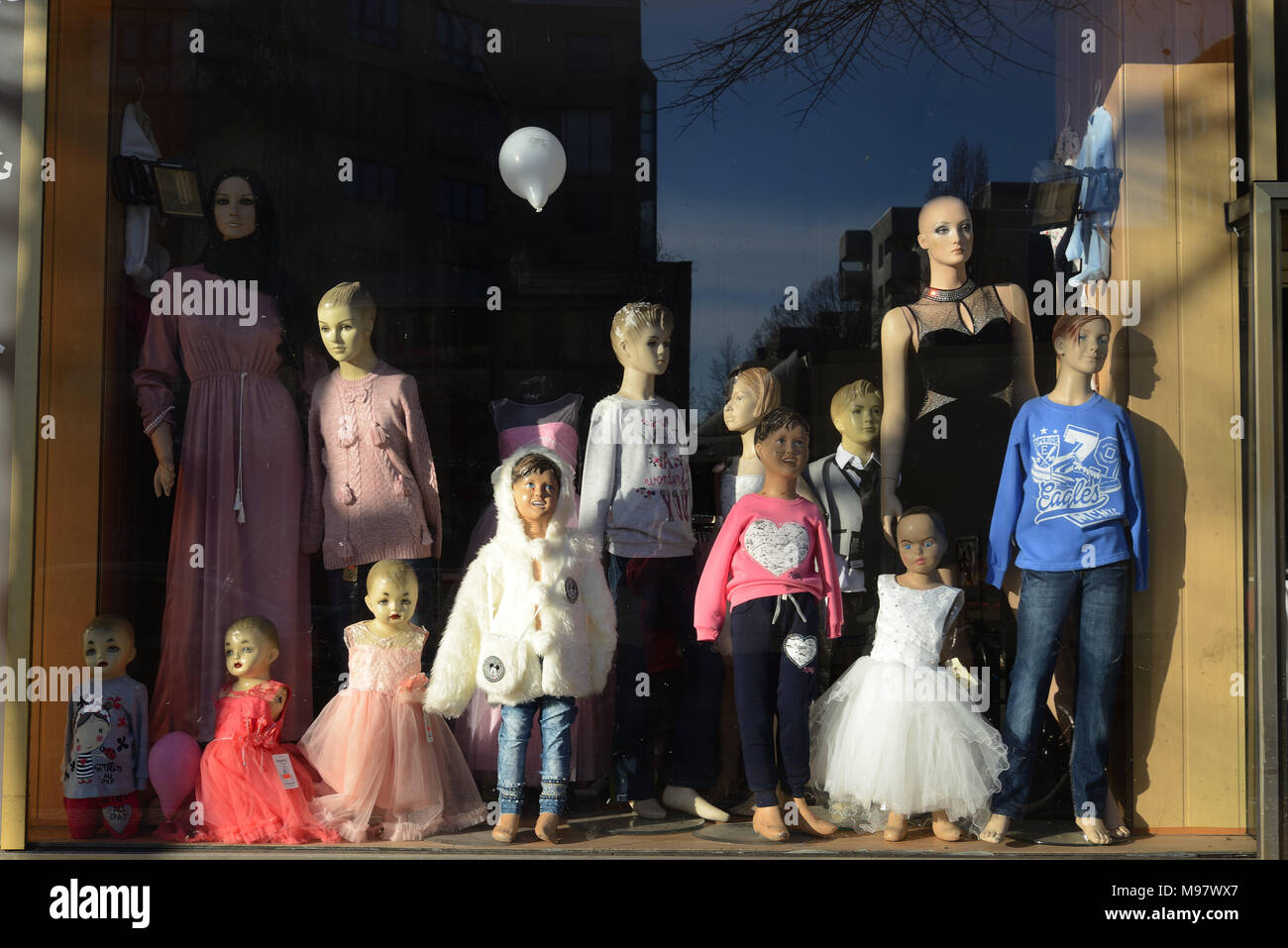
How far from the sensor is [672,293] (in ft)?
16.8

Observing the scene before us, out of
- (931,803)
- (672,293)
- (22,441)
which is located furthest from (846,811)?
(22,441)

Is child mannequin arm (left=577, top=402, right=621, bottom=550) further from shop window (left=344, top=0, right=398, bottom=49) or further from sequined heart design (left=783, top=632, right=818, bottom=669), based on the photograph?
shop window (left=344, top=0, right=398, bottom=49)

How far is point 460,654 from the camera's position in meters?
4.65

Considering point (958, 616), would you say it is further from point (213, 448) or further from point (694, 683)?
point (213, 448)

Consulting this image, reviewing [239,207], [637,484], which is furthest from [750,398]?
[239,207]

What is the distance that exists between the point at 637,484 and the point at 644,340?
600 millimetres

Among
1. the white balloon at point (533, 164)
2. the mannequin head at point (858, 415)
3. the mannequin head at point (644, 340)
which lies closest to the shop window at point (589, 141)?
the white balloon at point (533, 164)

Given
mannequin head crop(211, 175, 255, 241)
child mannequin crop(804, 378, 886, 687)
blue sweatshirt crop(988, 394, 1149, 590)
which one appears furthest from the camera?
mannequin head crop(211, 175, 255, 241)

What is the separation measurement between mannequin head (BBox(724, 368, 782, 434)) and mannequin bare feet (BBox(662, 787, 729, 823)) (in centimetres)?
145

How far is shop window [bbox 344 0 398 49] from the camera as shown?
524cm

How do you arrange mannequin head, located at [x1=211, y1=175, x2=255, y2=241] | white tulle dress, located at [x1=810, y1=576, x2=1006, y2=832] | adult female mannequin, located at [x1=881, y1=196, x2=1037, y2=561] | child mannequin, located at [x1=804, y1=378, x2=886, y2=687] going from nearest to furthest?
white tulle dress, located at [x1=810, y1=576, x2=1006, y2=832] → child mannequin, located at [x1=804, y1=378, x2=886, y2=687] → adult female mannequin, located at [x1=881, y1=196, x2=1037, y2=561] → mannequin head, located at [x1=211, y1=175, x2=255, y2=241]

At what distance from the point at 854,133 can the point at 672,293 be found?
101 cm

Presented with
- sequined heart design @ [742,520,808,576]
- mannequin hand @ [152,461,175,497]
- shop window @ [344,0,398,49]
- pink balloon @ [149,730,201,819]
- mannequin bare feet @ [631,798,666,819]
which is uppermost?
shop window @ [344,0,398,49]

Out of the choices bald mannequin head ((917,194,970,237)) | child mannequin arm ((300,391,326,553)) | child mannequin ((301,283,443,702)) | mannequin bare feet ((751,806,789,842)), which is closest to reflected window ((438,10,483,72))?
child mannequin ((301,283,443,702))
